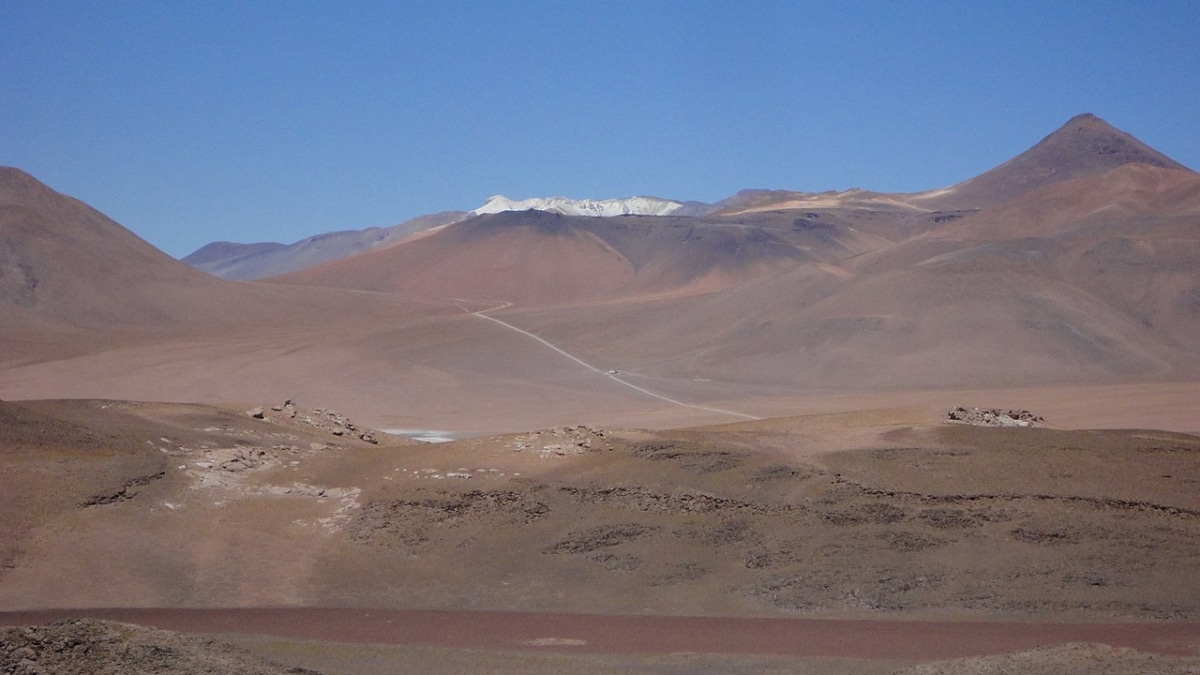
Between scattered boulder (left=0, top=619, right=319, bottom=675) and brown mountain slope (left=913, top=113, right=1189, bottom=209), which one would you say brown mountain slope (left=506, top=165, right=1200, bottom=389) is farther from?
brown mountain slope (left=913, top=113, right=1189, bottom=209)

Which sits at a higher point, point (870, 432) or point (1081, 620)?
point (870, 432)

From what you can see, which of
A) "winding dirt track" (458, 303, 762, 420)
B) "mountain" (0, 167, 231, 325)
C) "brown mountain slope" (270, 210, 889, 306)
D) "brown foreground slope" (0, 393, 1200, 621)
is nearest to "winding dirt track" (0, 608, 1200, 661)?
"brown foreground slope" (0, 393, 1200, 621)

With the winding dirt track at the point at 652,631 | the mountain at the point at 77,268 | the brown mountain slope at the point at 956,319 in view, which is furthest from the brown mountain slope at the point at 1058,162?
the winding dirt track at the point at 652,631

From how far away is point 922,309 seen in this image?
73938mm

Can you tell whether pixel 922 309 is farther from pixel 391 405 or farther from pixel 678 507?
pixel 678 507

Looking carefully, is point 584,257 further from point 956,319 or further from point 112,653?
point 112,653

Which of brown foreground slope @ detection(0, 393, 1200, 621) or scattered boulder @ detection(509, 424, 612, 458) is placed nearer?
brown foreground slope @ detection(0, 393, 1200, 621)

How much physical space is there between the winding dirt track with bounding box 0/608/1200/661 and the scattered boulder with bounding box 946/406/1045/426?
1075 centimetres

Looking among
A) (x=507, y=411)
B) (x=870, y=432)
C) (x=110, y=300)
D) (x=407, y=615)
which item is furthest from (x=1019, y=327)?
(x=110, y=300)

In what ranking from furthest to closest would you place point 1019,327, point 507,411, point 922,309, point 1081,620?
point 922,309 → point 1019,327 → point 507,411 → point 1081,620

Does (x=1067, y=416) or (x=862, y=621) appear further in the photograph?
(x=1067, y=416)

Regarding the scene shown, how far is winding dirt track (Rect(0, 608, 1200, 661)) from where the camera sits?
1664cm

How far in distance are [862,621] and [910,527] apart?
3054 millimetres

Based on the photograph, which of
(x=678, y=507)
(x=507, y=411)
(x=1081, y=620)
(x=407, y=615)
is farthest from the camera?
(x=507, y=411)
